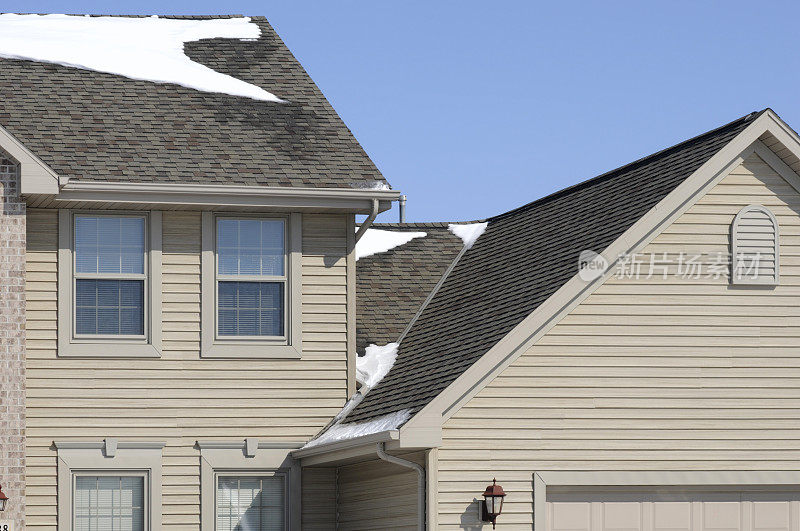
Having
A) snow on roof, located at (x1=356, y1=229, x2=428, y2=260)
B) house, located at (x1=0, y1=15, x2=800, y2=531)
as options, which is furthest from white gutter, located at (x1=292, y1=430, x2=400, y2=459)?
snow on roof, located at (x1=356, y1=229, x2=428, y2=260)

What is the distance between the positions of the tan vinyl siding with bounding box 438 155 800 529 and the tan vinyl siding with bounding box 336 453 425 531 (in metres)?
0.73

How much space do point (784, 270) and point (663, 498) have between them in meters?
2.86

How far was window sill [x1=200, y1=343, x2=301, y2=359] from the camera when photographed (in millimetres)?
16031

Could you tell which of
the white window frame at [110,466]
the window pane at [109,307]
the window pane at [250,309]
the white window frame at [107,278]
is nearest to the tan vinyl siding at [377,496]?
the window pane at [250,309]

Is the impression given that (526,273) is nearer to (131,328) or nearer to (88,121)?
(131,328)

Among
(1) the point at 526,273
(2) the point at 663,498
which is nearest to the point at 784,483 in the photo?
(2) the point at 663,498

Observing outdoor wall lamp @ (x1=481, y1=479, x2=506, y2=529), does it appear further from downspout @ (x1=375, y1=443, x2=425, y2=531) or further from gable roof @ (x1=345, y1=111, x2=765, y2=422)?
gable roof @ (x1=345, y1=111, x2=765, y2=422)

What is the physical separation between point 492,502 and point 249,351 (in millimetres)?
4125

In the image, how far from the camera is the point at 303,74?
18.8 metres

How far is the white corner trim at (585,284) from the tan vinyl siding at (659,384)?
4.5 inches

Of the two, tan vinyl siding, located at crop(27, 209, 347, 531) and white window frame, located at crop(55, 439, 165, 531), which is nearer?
white window frame, located at crop(55, 439, 165, 531)

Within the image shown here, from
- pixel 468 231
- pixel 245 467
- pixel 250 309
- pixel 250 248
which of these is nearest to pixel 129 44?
pixel 250 248

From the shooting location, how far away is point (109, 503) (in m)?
15.7

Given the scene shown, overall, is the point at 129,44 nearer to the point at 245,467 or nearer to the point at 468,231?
the point at 468,231
